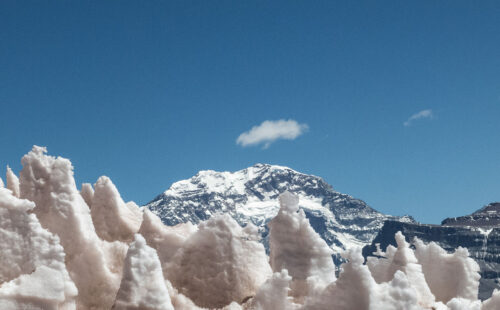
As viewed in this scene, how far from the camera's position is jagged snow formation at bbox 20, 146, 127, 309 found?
A: 11.4 m

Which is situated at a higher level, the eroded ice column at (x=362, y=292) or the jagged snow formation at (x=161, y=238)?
the jagged snow formation at (x=161, y=238)

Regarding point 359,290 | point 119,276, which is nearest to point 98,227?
point 119,276

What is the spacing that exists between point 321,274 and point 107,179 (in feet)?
17.7

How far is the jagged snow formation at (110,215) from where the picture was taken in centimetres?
1368

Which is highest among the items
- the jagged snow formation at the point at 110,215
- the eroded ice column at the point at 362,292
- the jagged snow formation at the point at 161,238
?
the jagged snow formation at the point at 110,215

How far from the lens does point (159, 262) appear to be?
9.94 meters

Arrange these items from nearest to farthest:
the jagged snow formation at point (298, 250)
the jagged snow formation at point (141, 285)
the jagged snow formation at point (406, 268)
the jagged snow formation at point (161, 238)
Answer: the jagged snow formation at point (141, 285) < the jagged snow formation at point (161, 238) < the jagged snow formation at point (298, 250) < the jagged snow formation at point (406, 268)

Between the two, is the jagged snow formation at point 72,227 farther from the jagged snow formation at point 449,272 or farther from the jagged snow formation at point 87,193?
the jagged snow formation at point 449,272

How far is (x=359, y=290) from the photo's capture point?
31.0ft

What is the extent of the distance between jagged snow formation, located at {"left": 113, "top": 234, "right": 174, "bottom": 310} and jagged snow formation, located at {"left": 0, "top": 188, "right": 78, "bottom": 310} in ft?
2.75

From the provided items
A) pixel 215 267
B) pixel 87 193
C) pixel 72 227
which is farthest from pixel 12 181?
pixel 215 267

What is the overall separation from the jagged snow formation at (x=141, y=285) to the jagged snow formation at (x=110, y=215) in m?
3.83

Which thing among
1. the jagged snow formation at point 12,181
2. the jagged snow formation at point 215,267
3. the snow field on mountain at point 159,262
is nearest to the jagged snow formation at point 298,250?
the snow field on mountain at point 159,262

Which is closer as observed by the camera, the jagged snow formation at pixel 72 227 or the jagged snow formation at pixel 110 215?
the jagged snow formation at pixel 72 227
